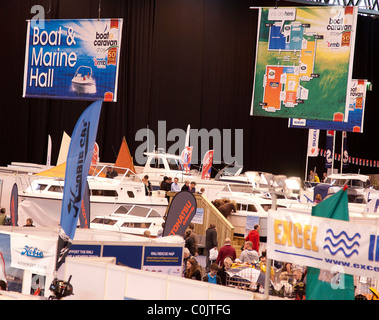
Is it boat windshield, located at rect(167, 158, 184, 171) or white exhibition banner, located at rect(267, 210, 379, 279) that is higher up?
white exhibition banner, located at rect(267, 210, 379, 279)

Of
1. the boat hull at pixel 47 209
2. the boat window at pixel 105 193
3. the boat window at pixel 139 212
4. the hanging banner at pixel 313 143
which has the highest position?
the hanging banner at pixel 313 143

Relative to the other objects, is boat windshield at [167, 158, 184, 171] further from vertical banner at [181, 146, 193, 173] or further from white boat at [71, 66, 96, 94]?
white boat at [71, 66, 96, 94]

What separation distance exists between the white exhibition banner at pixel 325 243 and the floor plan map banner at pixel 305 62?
37.0ft

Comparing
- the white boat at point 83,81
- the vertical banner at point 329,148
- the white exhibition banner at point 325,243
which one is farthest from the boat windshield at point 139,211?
the vertical banner at point 329,148

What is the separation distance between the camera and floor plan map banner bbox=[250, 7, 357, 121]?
17.2 m

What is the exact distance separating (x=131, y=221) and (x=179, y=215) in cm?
295

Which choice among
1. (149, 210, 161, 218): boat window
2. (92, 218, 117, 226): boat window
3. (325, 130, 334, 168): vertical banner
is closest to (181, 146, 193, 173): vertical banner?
(149, 210, 161, 218): boat window

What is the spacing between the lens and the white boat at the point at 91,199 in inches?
635

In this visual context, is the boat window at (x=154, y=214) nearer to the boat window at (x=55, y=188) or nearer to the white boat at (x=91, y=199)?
the white boat at (x=91, y=199)

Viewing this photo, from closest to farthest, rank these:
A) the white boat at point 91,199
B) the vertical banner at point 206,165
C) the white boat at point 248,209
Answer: the white boat at point 248,209
the white boat at point 91,199
the vertical banner at point 206,165

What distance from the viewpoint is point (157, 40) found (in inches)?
1199

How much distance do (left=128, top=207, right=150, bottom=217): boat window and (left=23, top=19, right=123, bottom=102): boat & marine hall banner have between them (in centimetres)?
536

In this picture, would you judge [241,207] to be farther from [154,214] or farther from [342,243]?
[342,243]

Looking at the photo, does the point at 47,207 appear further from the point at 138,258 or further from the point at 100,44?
the point at 138,258
